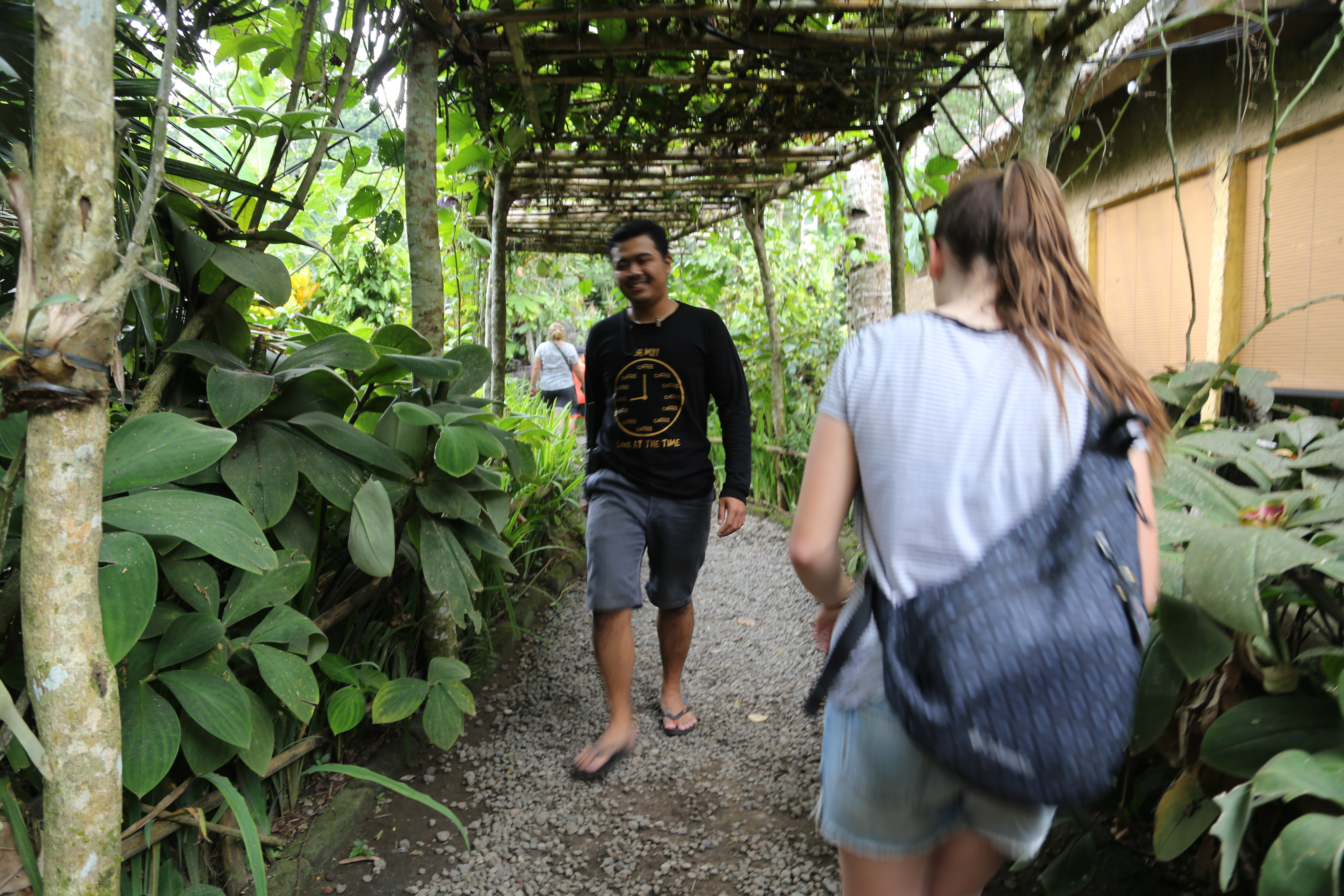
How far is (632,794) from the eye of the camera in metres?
2.13

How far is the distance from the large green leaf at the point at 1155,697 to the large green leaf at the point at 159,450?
4.79 feet

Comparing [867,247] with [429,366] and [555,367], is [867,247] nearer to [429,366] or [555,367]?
[429,366]

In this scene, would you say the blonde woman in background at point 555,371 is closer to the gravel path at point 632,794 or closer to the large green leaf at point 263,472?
the gravel path at point 632,794

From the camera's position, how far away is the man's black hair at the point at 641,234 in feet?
7.91

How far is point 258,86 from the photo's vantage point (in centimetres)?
279

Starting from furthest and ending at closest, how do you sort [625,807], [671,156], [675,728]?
[671,156]
[675,728]
[625,807]

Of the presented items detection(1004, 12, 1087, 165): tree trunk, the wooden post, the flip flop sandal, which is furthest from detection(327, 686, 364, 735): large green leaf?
the wooden post

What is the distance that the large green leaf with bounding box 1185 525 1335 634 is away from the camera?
0.85 metres

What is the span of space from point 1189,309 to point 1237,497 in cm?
332

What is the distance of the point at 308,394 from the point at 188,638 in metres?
0.62

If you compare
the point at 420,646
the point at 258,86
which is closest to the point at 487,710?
the point at 420,646

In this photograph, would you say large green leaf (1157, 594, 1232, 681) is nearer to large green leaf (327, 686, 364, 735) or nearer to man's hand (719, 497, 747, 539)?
man's hand (719, 497, 747, 539)

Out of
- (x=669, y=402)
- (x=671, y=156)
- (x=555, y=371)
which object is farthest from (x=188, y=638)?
(x=555, y=371)

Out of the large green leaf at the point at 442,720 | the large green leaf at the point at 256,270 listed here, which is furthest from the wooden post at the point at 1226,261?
the large green leaf at the point at 256,270
